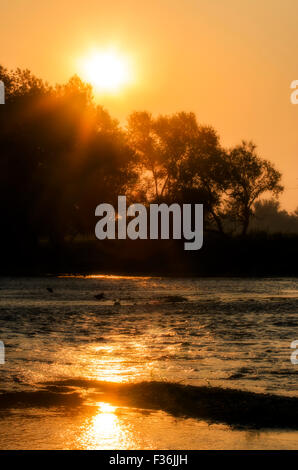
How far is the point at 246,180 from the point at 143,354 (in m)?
90.1

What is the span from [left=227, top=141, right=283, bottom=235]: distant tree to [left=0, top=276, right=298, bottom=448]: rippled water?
229ft

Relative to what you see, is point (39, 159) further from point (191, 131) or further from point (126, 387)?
point (126, 387)

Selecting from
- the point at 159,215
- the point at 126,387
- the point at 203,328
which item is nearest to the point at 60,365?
the point at 126,387

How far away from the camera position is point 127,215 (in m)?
92.9

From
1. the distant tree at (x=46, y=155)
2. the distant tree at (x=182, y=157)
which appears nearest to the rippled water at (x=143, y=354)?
the distant tree at (x=46, y=155)

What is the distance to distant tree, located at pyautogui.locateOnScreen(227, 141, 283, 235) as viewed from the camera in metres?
105

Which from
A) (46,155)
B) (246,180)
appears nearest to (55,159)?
(46,155)

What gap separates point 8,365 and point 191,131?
96.8 metres

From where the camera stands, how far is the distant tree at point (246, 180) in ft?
346

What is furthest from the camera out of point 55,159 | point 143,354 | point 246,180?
point 246,180

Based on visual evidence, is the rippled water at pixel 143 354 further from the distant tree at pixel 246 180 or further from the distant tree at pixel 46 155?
the distant tree at pixel 246 180

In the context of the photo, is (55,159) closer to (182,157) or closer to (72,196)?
(72,196)

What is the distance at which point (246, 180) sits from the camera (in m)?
106
